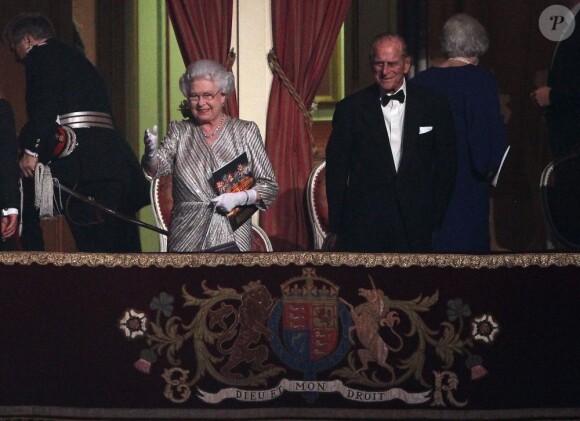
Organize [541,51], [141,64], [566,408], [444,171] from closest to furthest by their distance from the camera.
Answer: [566,408], [444,171], [541,51], [141,64]

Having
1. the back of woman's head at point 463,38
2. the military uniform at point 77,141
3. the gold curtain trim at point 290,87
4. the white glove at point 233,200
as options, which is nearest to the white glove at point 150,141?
the white glove at point 233,200

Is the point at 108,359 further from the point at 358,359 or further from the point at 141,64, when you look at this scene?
the point at 141,64

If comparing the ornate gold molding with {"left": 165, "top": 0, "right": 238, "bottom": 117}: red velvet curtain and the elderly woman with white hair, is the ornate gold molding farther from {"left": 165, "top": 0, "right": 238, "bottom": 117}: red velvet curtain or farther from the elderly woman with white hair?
{"left": 165, "top": 0, "right": 238, "bottom": 117}: red velvet curtain

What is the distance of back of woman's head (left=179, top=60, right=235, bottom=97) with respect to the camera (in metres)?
5.64

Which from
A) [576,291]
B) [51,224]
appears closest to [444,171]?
[576,291]

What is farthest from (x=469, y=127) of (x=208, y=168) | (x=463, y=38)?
(x=208, y=168)

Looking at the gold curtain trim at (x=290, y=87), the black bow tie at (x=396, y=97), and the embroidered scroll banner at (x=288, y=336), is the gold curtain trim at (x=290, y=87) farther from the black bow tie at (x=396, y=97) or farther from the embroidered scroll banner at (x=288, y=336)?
the embroidered scroll banner at (x=288, y=336)

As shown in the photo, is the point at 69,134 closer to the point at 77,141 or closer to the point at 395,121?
the point at 77,141

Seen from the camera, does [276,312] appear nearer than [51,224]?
Yes

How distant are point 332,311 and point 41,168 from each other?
1703 millimetres

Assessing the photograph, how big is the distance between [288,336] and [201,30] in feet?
7.98

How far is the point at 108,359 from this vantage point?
17.5ft

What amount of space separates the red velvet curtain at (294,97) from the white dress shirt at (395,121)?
4.67 ft

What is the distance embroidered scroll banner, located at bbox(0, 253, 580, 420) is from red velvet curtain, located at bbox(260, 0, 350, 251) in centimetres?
179
